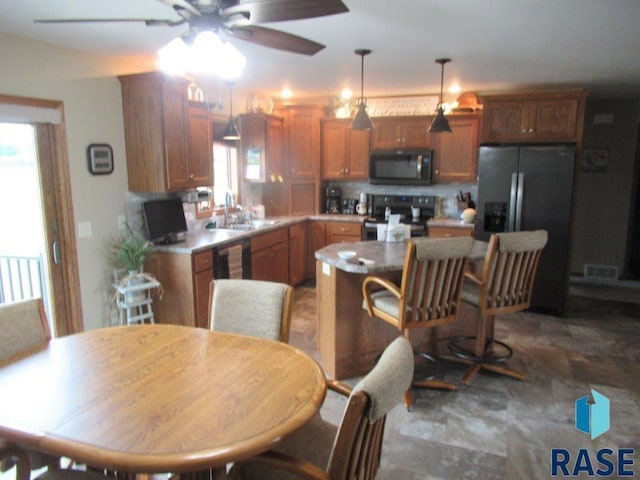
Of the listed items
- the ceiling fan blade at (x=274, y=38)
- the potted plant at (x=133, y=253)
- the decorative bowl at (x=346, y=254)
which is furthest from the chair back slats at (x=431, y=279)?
the potted plant at (x=133, y=253)

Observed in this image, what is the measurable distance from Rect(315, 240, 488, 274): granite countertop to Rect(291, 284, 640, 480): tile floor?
0.90 m

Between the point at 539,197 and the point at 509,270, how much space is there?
2039 millimetres

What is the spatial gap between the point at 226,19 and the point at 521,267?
2485mm

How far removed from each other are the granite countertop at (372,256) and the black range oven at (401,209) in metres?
1.91

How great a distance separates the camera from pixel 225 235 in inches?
172

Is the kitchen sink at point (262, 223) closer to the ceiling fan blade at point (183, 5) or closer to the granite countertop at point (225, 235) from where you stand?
the granite countertop at point (225, 235)

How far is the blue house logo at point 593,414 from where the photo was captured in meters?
2.73

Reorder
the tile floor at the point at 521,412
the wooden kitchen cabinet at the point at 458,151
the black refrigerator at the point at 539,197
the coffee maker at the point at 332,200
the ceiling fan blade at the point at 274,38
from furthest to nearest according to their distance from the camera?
the coffee maker at the point at 332,200 → the wooden kitchen cabinet at the point at 458,151 → the black refrigerator at the point at 539,197 → the tile floor at the point at 521,412 → the ceiling fan blade at the point at 274,38

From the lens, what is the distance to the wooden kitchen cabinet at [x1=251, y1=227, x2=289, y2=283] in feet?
15.5

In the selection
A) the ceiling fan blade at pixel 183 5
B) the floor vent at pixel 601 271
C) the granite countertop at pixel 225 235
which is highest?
Result: the ceiling fan blade at pixel 183 5

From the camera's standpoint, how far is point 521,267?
10.3ft

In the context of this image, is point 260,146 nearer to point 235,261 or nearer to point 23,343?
point 235,261

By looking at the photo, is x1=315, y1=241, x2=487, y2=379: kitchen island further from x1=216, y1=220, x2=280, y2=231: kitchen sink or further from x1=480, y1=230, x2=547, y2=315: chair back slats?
x1=216, y1=220, x2=280, y2=231: kitchen sink

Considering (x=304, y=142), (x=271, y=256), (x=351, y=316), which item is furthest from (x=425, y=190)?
(x=351, y=316)
